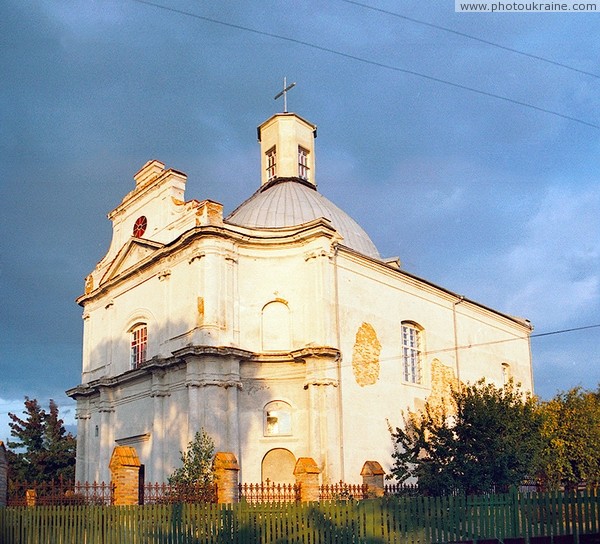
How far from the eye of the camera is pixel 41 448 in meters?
38.4

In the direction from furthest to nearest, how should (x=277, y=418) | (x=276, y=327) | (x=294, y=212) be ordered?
(x=294, y=212)
(x=276, y=327)
(x=277, y=418)

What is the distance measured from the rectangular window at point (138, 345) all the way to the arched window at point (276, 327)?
5.64 m

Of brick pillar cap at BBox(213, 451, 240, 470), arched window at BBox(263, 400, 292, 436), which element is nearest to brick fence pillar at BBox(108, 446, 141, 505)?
brick pillar cap at BBox(213, 451, 240, 470)

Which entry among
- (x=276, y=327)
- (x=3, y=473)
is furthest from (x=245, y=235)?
(x=3, y=473)

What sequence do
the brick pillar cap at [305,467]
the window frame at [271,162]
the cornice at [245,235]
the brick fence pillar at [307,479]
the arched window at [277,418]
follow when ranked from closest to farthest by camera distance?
the brick fence pillar at [307,479]
the brick pillar cap at [305,467]
the arched window at [277,418]
the cornice at [245,235]
the window frame at [271,162]

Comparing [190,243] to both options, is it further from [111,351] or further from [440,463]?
[440,463]

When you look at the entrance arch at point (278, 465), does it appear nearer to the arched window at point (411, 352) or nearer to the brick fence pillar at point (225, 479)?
the arched window at point (411, 352)

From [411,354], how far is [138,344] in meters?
11.4

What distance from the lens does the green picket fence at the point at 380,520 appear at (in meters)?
15.3

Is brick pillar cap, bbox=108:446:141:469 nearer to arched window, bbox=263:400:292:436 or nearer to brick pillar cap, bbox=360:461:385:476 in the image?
brick pillar cap, bbox=360:461:385:476

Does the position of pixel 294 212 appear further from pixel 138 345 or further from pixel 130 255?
pixel 138 345

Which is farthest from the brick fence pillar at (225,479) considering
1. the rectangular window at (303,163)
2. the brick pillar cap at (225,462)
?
the rectangular window at (303,163)

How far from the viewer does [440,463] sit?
2088 cm

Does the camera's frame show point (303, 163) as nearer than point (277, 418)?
No
